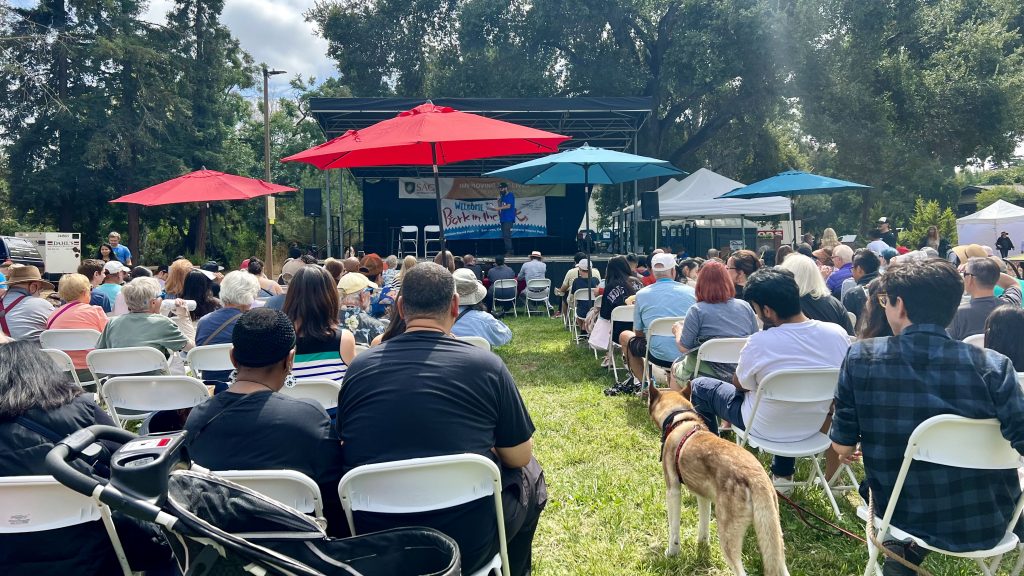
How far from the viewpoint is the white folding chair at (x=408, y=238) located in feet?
55.6

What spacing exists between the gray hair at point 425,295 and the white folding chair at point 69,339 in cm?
347

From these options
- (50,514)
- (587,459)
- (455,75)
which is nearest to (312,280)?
(50,514)

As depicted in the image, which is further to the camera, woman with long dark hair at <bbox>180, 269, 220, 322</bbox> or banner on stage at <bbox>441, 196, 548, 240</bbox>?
banner on stage at <bbox>441, 196, 548, 240</bbox>

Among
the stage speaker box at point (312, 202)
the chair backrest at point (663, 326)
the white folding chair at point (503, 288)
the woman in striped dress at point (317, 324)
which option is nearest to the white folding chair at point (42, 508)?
the woman in striped dress at point (317, 324)

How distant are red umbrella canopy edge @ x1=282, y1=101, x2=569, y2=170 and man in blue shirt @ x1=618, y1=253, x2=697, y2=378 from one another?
60.4 inches

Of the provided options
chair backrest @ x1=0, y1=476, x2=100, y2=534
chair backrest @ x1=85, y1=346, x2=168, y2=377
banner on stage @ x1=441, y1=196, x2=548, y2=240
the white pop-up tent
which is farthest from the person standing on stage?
the white pop-up tent

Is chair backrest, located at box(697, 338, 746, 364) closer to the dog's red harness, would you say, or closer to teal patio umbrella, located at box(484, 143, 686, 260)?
the dog's red harness

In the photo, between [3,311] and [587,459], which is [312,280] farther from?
[3,311]

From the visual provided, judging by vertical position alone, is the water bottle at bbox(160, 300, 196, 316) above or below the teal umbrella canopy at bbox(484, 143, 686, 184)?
below

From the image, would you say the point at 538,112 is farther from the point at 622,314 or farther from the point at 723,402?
the point at 723,402

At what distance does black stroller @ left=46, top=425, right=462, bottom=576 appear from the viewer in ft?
4.00

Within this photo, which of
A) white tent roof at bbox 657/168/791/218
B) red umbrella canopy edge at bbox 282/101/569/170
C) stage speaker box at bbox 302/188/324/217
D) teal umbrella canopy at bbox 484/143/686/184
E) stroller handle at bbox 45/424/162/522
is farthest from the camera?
stage speaker box at bbox 302/188/324/217

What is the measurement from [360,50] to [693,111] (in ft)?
37.4

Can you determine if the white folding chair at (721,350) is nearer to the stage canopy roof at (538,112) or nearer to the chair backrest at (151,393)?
the chair backrest at (151,393)
